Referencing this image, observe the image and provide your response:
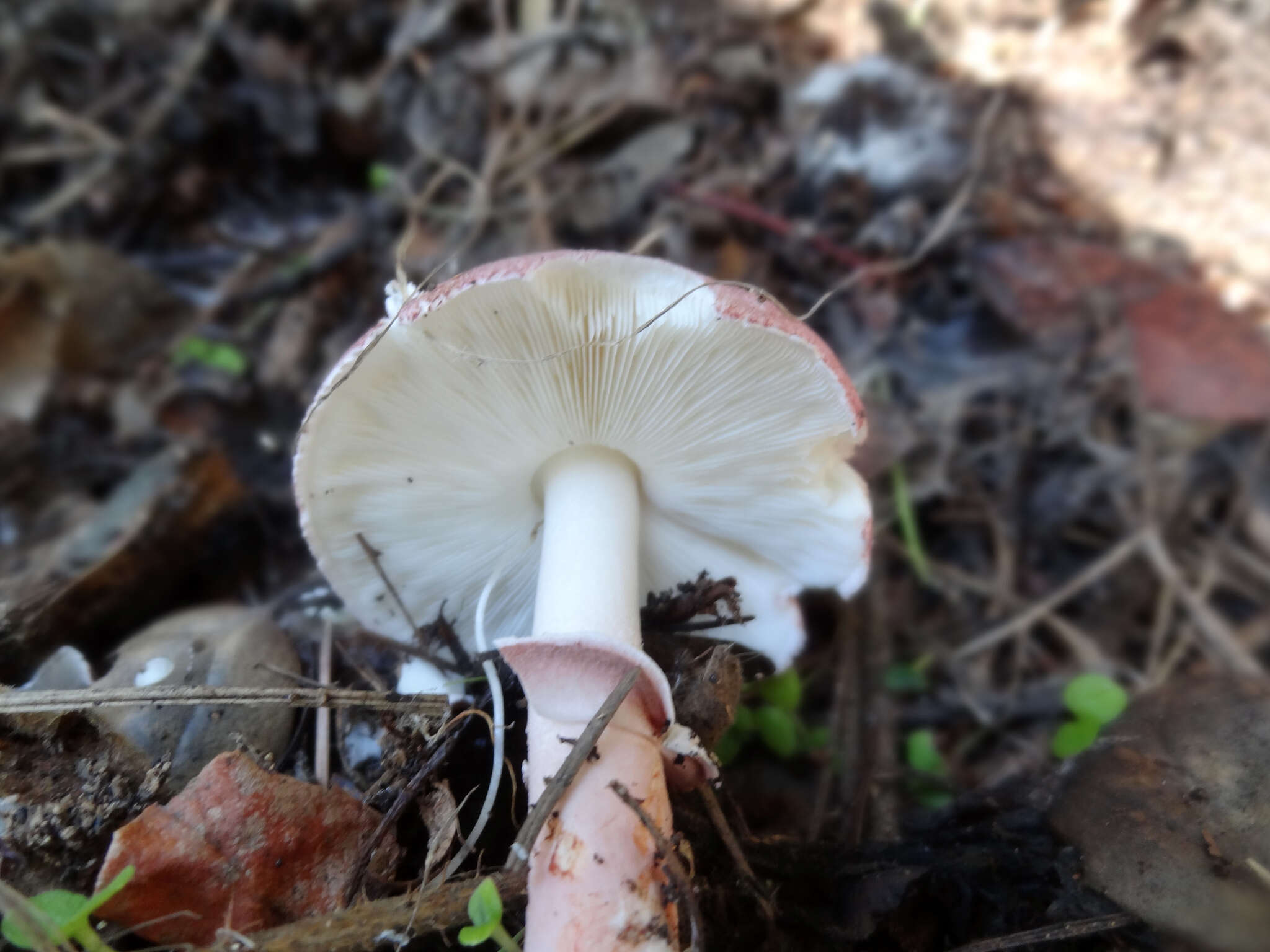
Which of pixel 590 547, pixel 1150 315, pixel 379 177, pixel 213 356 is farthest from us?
pixel 379 177

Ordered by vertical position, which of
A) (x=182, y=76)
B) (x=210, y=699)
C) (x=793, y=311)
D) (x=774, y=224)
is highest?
(x=182, y=76)

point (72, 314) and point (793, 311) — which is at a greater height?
point (793, 311)

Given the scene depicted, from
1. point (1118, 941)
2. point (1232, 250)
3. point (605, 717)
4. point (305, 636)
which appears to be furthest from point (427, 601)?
point (1232, 250)

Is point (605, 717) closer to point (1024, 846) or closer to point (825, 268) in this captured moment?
point (1024, 846)

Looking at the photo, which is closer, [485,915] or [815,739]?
[485,915]

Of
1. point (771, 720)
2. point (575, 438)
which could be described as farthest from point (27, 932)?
point (771, 720)

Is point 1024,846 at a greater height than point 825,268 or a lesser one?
lesser

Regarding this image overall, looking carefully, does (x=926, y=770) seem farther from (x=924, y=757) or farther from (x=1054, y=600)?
(x=1054, y=600)

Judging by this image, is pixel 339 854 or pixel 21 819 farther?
pixel 339 854
